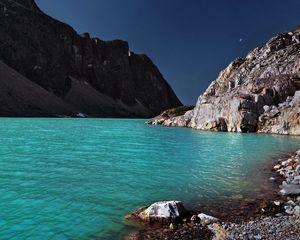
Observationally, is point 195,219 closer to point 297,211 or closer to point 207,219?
Answer: point 207,219

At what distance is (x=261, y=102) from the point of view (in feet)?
269

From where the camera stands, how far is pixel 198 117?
99.9 metres

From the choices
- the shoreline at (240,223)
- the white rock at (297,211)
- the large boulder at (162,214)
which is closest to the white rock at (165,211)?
the large boulder at (162,214)

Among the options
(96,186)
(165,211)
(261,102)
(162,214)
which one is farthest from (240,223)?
(261,102)

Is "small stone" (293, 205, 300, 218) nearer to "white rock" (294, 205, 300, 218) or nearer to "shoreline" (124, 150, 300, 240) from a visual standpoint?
"white rock" (294, 205, 300, 218)

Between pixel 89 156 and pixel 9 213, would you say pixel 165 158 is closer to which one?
pixel 89 156

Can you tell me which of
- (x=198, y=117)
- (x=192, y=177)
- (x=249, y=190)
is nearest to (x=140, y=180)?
(x=192, y=177)

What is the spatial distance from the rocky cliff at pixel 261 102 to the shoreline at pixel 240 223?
5596cm

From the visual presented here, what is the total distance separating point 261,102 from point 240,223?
71.8 m

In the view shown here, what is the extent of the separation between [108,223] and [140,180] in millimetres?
9077

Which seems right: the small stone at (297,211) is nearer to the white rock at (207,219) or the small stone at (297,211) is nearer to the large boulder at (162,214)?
the white rock at (207,219)

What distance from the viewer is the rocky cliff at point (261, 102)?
246 ft

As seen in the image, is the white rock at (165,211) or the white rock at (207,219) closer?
the white rock at (207,219)

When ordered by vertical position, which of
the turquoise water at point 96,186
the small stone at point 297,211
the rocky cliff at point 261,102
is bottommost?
the turquoise water at point 96,186
